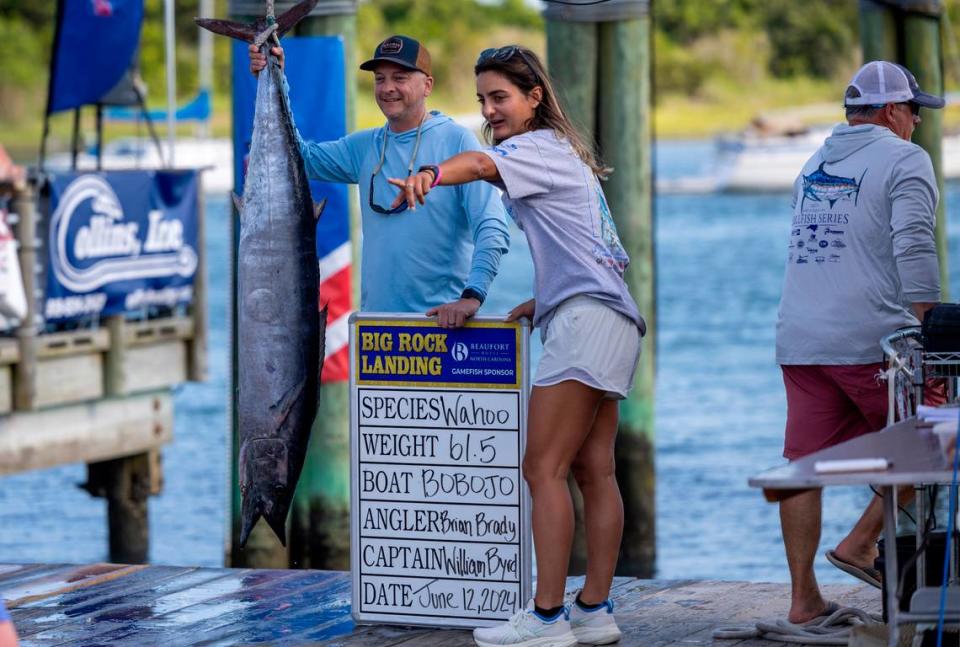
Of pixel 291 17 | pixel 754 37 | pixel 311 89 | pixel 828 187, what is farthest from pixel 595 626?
pixel 754 37

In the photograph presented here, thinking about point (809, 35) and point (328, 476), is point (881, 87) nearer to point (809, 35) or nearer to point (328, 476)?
point (328, 476)

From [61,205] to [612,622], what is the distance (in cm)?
639

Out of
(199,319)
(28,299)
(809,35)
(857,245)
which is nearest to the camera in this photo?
(857,245)

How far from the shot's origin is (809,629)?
5.10 m

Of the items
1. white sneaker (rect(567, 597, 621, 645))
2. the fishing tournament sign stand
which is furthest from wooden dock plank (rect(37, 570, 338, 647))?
white sneaker (rect(567, 597, 621, 645))

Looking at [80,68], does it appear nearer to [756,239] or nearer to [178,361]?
[178,361]

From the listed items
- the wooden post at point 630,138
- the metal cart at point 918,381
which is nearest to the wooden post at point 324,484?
the wooden post at point 630,138

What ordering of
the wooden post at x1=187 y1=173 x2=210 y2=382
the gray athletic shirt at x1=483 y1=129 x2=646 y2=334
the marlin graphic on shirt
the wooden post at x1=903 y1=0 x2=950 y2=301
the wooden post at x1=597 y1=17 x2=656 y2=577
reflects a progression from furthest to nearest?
the wooden post at x1=187 y1=173 x2=210 y2=382 → the wooden post at x1=597 y1=17 x2=656 y2=577 → the wooden post at x1=903 y1=0 x2=950 y2=301 → the marlin graphic on shirt → the gray athletic shirt at x1=483 y1=129 x2=646 y2=334

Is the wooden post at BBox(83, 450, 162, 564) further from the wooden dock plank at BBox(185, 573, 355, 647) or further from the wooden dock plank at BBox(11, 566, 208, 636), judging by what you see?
the wooden dock plank at BBox(185, 573, 355, 647)

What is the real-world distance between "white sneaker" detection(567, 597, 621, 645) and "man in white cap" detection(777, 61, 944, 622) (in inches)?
21.4

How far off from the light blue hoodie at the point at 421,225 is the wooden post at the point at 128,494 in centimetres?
712

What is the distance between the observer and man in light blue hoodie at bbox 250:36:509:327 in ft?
16.7

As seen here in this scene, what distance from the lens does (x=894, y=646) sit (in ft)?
13.5

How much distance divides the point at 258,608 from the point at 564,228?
1725 mm
